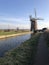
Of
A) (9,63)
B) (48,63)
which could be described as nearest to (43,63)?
(48,63)

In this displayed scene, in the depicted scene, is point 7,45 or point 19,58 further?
point 7,45

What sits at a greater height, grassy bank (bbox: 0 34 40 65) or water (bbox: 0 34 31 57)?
grassy bank (bbox: 0 34 40 65)

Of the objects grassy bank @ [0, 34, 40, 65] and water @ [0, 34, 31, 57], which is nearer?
grassy bank @ [0, 34, 40, 65]

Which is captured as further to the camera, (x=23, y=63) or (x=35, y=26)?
(x=35, y=26)

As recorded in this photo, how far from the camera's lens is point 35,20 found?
12612cm

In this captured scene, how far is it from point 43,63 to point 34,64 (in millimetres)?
697

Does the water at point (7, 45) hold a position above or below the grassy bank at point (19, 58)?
below

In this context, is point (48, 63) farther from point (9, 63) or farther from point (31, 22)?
point (31, 22)

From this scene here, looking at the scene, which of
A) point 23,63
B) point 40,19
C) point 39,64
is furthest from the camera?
point 40,19

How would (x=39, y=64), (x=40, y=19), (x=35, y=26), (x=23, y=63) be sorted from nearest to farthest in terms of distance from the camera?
1. (x=39, y=64)
2. (x=23, y=63)
3. (x=35, y=26)
4. (x=40, y=19)

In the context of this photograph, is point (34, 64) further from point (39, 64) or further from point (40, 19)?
point (40, 19)

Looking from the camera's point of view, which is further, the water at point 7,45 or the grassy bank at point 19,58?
the water at point 7,45

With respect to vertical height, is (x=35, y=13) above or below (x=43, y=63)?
above

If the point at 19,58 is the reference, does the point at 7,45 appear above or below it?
below
